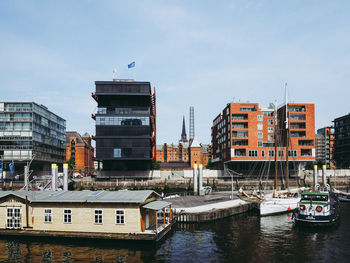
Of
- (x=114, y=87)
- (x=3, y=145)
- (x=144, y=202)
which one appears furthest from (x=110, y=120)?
(x=144, y=202)

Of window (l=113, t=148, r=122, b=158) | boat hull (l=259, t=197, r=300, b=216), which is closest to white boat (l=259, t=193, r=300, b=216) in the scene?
boat hull (l=259, t=197, r=300, b=216)

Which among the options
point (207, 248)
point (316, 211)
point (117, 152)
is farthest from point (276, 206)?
point (117, 152)

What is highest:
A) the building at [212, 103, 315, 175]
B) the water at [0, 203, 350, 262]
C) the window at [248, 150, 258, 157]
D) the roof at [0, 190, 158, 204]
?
the building at [212, 103, 315, 175]

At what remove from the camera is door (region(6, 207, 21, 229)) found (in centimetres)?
3984

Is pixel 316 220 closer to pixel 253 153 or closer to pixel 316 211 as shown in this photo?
pixel 316 211

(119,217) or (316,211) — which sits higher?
(119,217)

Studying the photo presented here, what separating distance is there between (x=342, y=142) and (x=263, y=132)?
70128mm

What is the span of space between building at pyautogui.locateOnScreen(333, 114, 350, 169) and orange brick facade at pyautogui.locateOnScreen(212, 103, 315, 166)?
171ft

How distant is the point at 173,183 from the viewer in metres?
116

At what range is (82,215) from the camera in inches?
1503

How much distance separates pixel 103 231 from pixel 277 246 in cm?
2108

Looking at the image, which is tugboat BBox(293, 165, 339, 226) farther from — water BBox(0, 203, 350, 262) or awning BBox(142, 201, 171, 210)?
awning BBox(142, 201, 171, 210)

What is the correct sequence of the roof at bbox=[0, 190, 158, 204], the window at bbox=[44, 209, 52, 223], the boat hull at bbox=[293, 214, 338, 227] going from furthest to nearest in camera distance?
the boat hull at bbox=[293, 214, 338, 227] < the window at bbox=[44, 209, 52, 223] < the roof at bbox=[0, 190, 158, 204]

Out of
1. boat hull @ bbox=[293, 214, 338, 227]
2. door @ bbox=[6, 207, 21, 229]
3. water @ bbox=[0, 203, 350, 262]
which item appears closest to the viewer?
water @ bbox=[0, 203, 350, 262]
